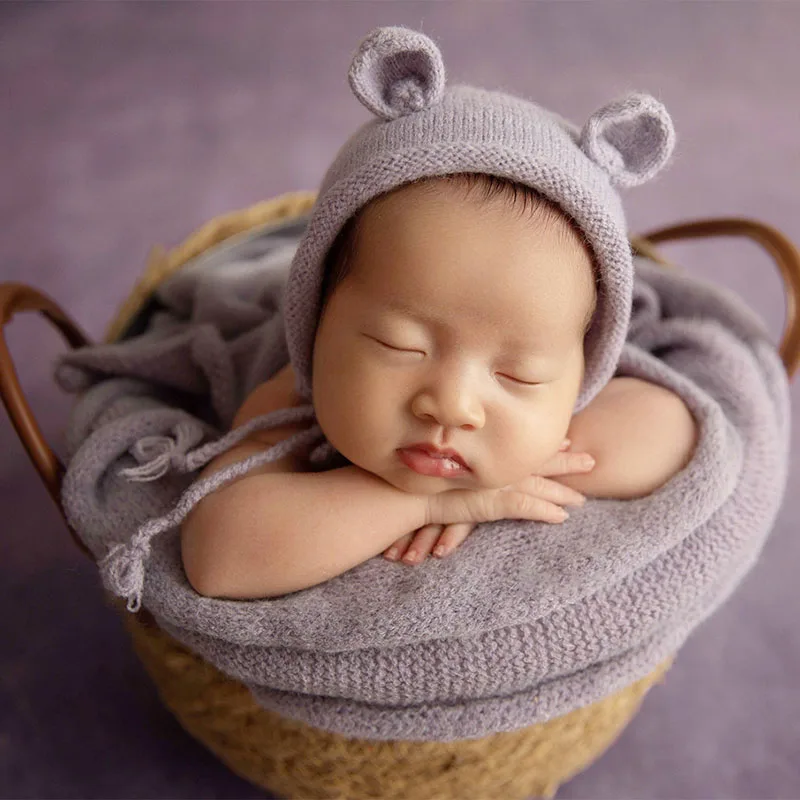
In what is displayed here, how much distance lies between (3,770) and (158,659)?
428 mm

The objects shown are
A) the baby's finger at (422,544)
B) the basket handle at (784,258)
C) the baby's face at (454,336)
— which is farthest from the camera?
the basket handle at (784,258)

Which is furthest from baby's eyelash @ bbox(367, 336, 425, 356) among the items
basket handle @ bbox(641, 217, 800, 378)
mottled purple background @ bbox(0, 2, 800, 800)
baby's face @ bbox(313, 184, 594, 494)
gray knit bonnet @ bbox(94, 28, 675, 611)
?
mottled purple background @ bbox(0, 2, 800, 800)

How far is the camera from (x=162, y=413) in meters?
1.07

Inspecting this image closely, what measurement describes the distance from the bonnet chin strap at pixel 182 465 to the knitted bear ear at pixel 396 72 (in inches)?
14.0

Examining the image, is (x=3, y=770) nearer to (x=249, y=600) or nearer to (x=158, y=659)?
(x=158, y=659)

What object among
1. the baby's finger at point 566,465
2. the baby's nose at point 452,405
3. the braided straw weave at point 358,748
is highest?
the baby's nose at point 452,405

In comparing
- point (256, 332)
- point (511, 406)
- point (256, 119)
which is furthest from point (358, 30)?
point (511, 406)

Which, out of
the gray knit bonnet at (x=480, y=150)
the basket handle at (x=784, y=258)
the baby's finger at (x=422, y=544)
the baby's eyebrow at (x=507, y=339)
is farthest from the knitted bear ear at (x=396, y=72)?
the basket handle at (x=784, y=258)

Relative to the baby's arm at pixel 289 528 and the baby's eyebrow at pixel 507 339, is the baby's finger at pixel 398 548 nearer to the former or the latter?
the baby's arm at pixel 289 528

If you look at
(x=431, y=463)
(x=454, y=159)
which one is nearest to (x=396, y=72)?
(x=454, y=159)

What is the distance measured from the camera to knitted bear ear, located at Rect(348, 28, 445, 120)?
2.63 feet

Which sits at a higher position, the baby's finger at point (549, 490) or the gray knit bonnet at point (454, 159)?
the gray knit bonnet at point (454, 159)

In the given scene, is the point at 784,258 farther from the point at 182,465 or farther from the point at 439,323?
the point at 182,465

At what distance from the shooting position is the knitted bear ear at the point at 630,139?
0.83 metres
